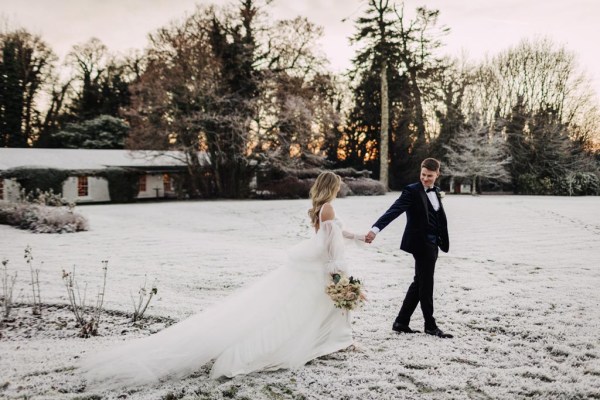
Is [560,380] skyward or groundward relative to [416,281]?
groundward

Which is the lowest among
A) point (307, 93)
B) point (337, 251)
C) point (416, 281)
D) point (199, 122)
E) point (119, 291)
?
point (119, 291)

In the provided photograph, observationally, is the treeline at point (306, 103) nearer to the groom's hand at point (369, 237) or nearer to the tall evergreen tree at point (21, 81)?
the tall evergreen tree at point (21, 81)

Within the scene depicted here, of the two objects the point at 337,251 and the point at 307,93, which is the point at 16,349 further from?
the point at 307,93

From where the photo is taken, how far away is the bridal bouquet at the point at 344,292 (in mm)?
3910

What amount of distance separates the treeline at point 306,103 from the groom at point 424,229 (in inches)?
988

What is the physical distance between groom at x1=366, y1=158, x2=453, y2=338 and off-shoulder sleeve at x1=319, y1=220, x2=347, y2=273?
1.85 feet

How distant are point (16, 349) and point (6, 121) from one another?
4802cm

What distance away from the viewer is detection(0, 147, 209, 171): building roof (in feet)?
102

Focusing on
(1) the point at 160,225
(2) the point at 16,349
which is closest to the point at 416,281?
(2) the point at 16,349

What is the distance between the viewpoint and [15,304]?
5.90m

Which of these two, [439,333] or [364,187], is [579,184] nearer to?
[364,187]

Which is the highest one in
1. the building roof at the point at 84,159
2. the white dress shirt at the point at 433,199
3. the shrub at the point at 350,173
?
the building roof at the point at 84,159

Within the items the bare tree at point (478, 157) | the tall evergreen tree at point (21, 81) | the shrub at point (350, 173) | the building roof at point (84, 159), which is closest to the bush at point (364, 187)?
the shrub at point (350, 173)

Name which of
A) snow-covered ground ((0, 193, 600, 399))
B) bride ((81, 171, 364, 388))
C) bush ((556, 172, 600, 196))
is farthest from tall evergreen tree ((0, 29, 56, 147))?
bush ((556, 172, 600, 196))
